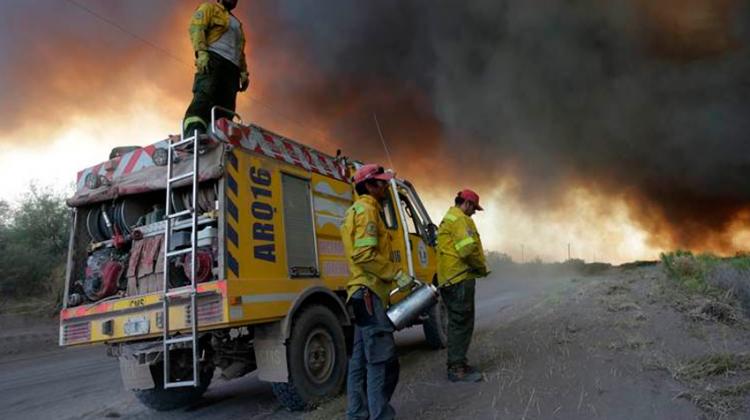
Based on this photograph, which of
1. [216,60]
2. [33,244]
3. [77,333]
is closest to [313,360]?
[77,333]

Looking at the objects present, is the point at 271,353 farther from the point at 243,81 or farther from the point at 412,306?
the point at 243,81

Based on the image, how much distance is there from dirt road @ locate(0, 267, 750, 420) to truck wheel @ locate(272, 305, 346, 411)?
0.53 ft

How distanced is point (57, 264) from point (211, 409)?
47.1ft

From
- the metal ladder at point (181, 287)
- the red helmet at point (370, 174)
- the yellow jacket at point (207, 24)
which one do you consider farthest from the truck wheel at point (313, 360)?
the yellow jacket at point (207, 24)

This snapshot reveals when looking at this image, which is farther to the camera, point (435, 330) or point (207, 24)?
point (435, 330)

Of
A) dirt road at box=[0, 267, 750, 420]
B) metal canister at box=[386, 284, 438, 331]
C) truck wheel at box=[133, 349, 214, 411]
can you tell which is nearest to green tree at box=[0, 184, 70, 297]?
dirt road at box=[0, 267, 750, 420]

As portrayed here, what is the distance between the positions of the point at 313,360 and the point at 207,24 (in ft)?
11.9

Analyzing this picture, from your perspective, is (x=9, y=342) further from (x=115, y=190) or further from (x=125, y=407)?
(x=115, y=190)

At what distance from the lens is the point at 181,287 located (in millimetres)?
4410

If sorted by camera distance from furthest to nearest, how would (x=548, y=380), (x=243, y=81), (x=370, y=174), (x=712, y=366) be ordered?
(x=243, y=81), (x=548, y=380), (x=712, y=366), (x=370, y=174)

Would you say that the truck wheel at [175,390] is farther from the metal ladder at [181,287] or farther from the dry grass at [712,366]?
the dry grass at [712,366]

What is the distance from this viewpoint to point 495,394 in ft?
13.4

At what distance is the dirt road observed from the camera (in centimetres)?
363

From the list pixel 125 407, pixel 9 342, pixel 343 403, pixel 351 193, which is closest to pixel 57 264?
pixel 9 342
